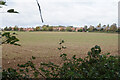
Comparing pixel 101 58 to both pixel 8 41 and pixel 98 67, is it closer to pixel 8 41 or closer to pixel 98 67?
pixel 98 67

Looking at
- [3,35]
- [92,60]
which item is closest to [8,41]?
[3,35]

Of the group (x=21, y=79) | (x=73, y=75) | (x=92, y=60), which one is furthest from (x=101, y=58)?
(x=21, y=79)

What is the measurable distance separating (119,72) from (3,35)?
686 millimetres

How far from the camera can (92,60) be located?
47.2 inches

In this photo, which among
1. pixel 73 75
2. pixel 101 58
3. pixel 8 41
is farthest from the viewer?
pixel 101 58

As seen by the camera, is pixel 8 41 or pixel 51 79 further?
pixel 51 79

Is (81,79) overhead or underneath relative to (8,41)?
underneath

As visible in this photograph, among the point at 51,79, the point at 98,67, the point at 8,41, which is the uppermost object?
the point at 8,41

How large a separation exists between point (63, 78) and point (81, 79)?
0.15 m

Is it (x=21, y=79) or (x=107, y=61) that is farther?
(x=21, y=79)

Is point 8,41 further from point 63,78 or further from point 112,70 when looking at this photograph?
point 112,70

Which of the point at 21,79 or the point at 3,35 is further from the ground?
the point at 3,35

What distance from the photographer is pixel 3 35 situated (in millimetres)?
1058

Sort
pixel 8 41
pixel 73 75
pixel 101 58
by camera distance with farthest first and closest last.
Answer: pixel 101 58
pixel 8 41
pixel 73 75
